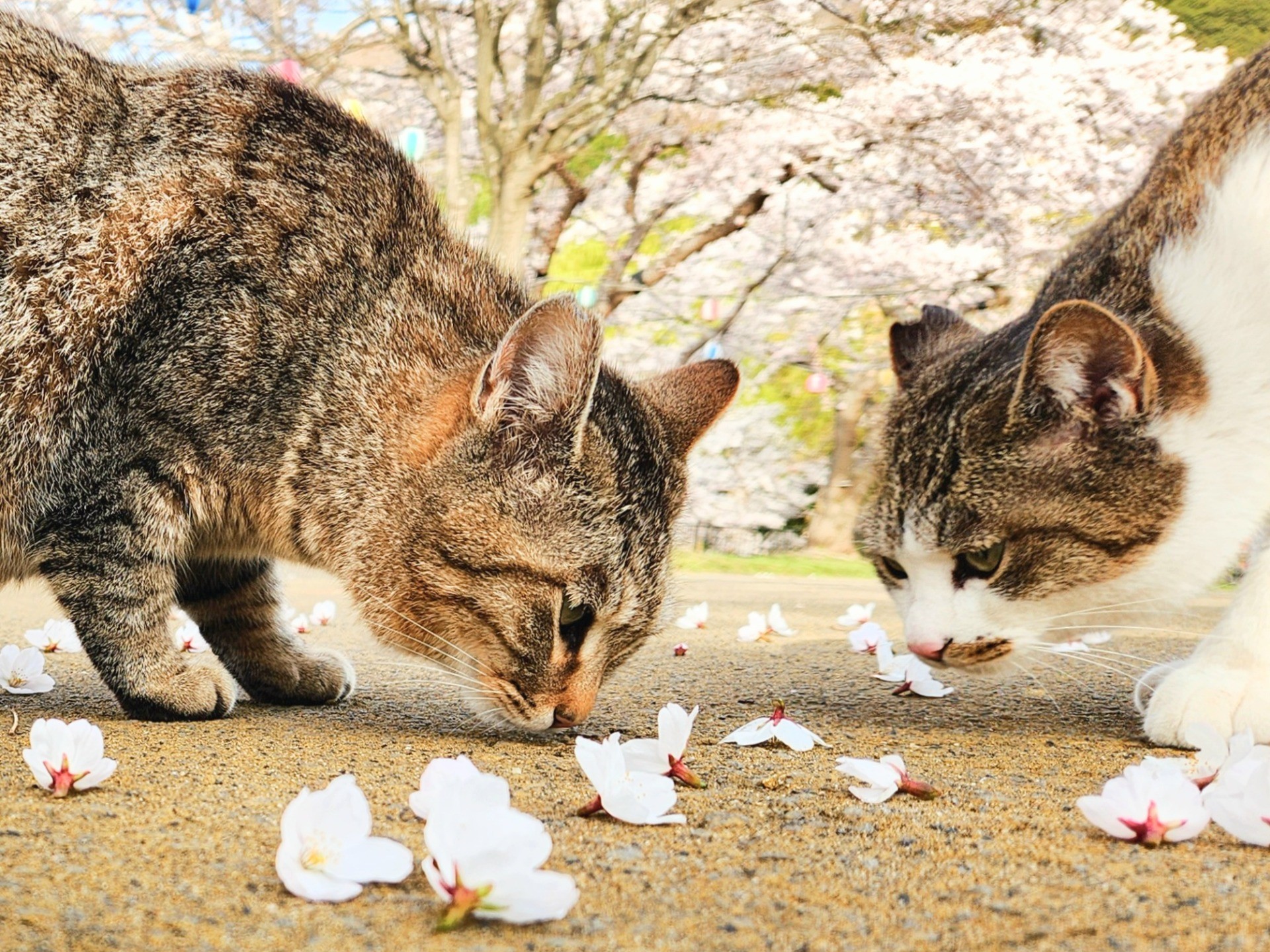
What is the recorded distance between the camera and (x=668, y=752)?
6.85 feet

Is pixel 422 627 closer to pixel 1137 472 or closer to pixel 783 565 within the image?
pixel 1137 472

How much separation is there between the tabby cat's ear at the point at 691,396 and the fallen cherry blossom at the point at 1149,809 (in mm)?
1450

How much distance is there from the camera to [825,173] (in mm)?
12664

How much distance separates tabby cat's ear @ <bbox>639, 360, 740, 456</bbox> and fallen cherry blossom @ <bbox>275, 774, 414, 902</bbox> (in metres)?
1.58

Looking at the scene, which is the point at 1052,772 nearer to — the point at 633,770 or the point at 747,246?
the point at 633,770

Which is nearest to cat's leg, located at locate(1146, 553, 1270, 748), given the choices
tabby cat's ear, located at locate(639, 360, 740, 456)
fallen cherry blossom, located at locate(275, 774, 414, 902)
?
tabby cat's ear, located at locate(639, 360, 740, 456)

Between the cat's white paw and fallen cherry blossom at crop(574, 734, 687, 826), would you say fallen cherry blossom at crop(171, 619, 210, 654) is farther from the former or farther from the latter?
the cat's white paw

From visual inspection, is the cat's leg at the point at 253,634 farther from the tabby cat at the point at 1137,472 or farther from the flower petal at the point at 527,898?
the flower petal at the point at 527,898

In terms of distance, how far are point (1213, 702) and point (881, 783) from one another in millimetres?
959

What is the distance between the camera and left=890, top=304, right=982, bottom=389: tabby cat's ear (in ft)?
10.9

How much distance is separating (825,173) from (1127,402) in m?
10.8

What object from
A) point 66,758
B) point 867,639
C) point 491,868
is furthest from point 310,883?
point 867,639

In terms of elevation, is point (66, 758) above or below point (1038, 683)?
above

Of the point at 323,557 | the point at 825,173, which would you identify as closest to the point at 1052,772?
the point at 323,557
